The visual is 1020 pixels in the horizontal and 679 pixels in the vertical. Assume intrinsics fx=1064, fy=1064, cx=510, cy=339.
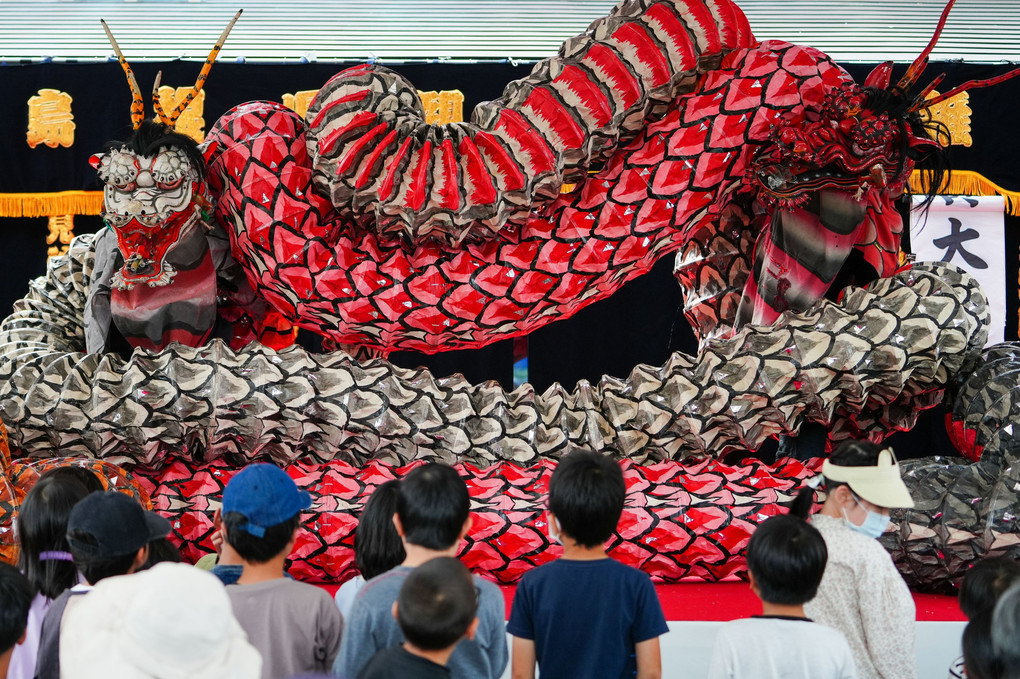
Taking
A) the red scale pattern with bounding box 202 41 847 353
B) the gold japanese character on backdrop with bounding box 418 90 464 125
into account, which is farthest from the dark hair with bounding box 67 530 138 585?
the gold japanese character on backdrop with bounding box 418 90 464 125

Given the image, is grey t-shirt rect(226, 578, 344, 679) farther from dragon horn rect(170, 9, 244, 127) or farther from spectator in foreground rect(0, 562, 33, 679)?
dragon horn rect(170, 9, 244, 127)

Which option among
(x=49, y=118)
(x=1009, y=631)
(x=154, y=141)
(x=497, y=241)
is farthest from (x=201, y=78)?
(x=1009, y=631)

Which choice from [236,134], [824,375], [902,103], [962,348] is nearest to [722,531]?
[824,375]

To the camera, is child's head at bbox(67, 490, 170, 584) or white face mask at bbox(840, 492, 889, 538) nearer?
child's head at bbox(67, 490, 170, 584)

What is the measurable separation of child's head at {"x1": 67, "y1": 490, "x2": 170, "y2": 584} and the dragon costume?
0.89 m

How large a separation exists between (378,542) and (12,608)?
2.02 ft

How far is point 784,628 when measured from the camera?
5.21ft

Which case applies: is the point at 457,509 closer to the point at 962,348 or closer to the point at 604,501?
the point at 604,501

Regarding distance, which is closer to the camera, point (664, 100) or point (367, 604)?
point (367, 604)

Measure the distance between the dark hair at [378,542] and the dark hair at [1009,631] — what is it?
38.9 inches

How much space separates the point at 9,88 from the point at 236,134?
5.60ft

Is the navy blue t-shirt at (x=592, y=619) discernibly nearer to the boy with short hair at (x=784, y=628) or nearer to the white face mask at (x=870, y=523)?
the boy with short hair at (x=784, y=628)

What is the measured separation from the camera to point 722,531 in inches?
102

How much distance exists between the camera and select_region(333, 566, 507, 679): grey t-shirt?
1.54 meters
